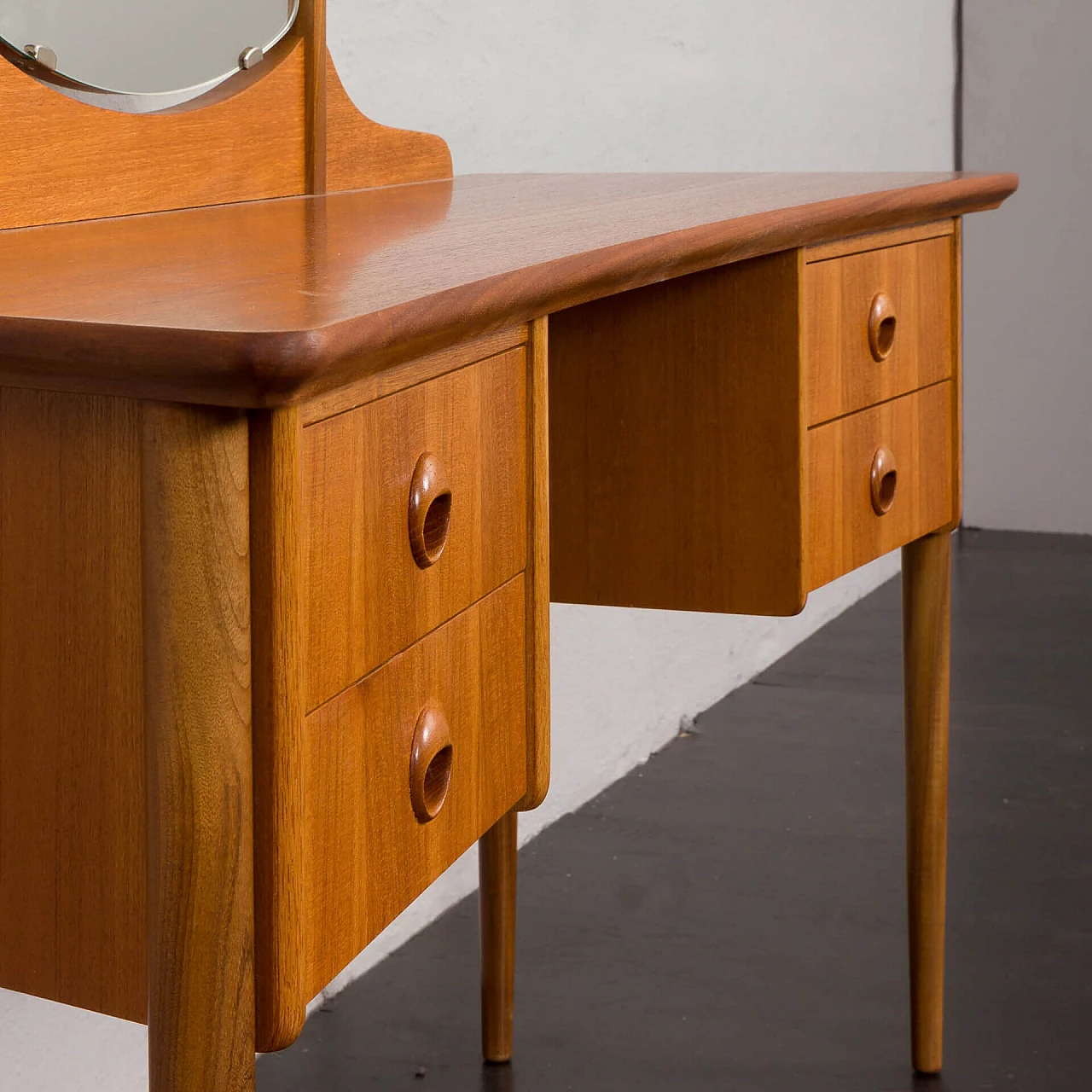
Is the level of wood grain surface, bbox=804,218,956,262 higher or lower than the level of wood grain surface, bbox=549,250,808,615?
higher

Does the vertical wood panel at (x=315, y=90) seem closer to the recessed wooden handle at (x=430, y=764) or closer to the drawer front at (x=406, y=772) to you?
the drawer front at (x=406, y=772)

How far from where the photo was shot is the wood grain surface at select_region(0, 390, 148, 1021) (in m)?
0.73

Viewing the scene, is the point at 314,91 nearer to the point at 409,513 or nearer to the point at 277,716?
the point at 409,513

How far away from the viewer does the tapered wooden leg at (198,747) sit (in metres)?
0.69

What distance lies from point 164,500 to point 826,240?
0.86 metres

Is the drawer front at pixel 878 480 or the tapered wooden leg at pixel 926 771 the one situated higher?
the drawer front at pixel 878 480

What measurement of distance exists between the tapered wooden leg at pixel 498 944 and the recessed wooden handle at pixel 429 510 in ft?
3.27

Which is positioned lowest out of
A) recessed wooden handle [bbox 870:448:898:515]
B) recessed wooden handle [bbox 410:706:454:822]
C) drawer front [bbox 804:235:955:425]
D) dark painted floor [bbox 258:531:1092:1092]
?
dark painted floor [bbox 258:531:1092:1092]

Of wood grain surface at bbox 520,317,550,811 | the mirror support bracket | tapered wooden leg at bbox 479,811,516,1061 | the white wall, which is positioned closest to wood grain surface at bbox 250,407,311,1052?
wood grain surface at bbox 520,317,550,811

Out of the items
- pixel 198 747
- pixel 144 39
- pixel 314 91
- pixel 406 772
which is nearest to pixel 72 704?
pixel 198 747

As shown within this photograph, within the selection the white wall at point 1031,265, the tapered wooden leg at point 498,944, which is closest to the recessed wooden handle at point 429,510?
the tapered wooden leg at point 498,944

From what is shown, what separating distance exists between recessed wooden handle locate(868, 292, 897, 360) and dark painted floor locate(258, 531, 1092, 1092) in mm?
816

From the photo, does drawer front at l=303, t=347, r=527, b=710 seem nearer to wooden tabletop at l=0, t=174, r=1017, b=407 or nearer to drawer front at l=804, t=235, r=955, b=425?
wooden tabletop at l=0, t=174, r=1017, b=407

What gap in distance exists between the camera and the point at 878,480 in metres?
1.56
